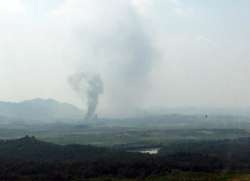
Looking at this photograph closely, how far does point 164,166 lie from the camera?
81750 millimetres

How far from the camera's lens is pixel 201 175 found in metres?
77.7

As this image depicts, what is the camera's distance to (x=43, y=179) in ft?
242

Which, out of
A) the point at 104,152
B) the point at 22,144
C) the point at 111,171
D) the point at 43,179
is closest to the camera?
the point at 43,179

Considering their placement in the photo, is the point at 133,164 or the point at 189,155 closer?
the point at 133,164

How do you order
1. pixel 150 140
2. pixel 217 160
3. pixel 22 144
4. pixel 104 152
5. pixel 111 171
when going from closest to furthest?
pixel 111 171
pixel 217 160
pixel 104 152
pixel 22 144
pixel 150 140

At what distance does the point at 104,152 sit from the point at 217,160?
24.6 metres

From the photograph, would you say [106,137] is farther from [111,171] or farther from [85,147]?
[111,171]

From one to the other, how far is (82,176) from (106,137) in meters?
98.8

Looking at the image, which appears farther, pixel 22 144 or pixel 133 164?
pixel 22 144

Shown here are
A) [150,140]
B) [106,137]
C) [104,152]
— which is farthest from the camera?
[106,137]

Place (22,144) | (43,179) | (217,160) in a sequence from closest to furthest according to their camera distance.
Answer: (43,179) → (217,160) → (22,144)

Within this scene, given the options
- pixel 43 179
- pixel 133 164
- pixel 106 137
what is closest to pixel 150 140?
pixel 106 137

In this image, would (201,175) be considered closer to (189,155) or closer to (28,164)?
(189,155)

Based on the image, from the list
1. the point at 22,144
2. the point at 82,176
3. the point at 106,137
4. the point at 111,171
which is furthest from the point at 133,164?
the point at 106,137
